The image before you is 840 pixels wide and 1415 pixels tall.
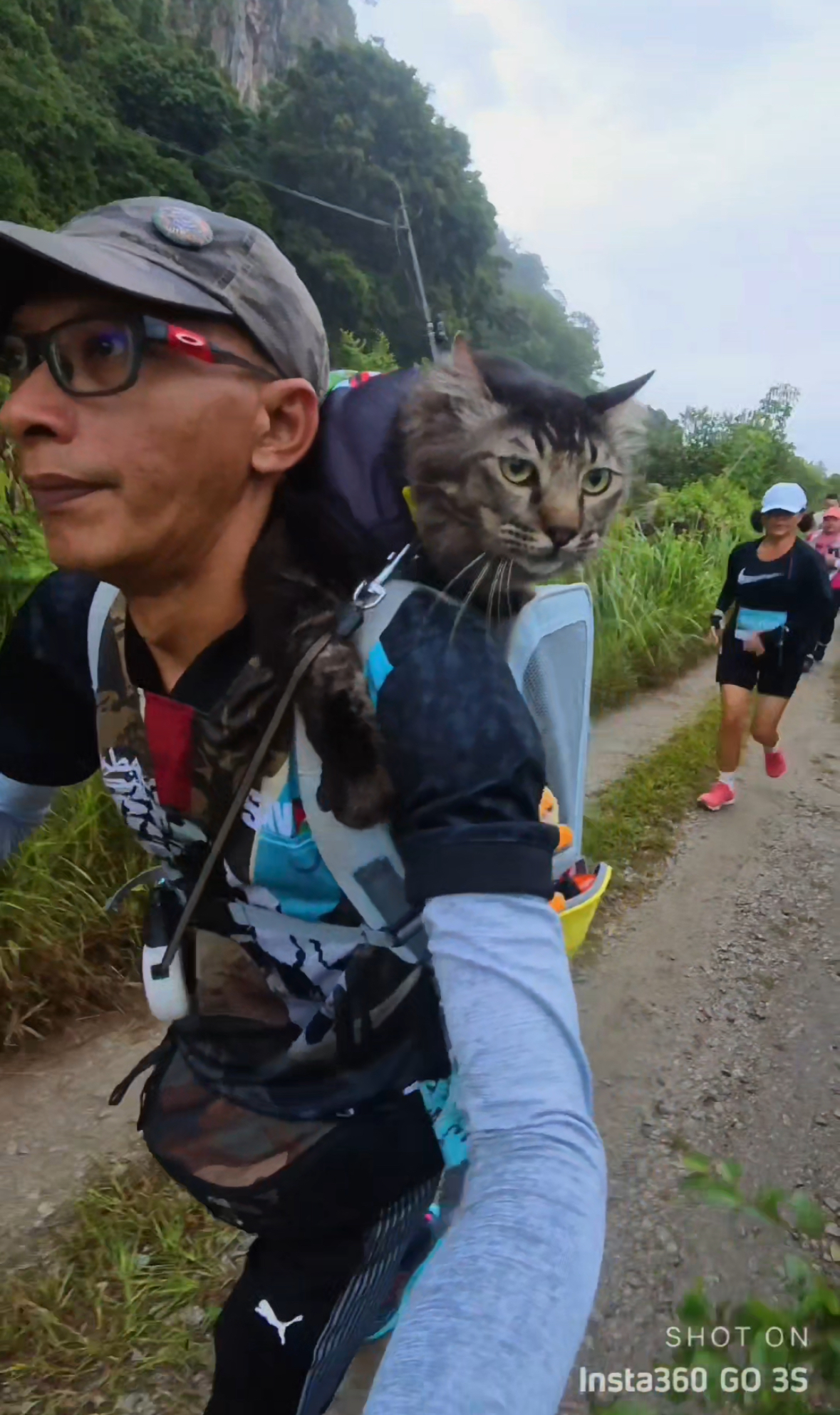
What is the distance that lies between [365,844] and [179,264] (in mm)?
609

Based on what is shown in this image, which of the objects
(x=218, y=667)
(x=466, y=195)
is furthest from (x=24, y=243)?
(x=466, y=195)

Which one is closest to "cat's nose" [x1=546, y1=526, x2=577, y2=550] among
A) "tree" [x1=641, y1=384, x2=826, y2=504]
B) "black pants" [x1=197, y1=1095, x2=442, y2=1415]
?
"black pants" [x1=197, y1=1095, x2=442, y2=1415]

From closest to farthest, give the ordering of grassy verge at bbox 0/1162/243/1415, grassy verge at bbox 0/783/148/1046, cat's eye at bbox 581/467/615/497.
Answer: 1. cat's eye at bbox 581/467/615/497
2. grassy verge at bbox 0/1162/243/1415
3. grassy verge at bbox 0/783/148/1046

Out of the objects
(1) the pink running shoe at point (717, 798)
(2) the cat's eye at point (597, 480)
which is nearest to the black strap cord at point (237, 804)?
(2) the cat's eye at point (597, 480)

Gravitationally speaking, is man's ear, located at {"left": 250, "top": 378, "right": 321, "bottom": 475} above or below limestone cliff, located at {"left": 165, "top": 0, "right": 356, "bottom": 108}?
below

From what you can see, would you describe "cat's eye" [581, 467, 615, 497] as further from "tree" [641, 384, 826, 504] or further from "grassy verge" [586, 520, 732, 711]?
"tree" [641, 384, 826, 504]

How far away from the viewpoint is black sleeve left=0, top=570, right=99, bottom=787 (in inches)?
48.2

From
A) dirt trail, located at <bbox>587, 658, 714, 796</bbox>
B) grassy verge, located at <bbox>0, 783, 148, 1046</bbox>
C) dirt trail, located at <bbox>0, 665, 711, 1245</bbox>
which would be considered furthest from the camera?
dirt trail, located at <bbox>587, 658, 714, 796</bbox>

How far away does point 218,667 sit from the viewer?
3.33 ft

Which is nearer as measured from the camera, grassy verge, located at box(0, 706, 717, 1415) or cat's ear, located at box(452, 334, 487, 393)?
cat's ear, located at box(452, 334, 487, 393)

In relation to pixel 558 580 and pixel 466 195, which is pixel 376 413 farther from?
pixel 466 195

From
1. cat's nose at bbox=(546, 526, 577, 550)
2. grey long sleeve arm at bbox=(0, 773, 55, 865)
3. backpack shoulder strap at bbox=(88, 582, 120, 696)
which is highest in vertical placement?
cat's nose at bbox=(546, 526, 577, 550)

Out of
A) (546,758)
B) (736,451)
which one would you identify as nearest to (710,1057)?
(546,758)

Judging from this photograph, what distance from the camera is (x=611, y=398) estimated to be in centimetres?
103
